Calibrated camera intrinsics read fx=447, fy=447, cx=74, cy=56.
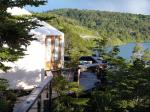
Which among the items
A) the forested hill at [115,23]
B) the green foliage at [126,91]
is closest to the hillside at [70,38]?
the green foliage at [126,91]

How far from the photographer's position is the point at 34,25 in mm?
7836

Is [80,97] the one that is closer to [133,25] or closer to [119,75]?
[119,75]

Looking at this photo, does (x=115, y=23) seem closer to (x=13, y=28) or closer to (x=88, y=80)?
(x=88, y=80)

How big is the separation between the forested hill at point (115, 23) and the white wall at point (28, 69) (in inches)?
4685

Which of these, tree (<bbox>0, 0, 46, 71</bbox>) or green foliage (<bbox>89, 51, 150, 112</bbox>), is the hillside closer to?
tree (<bbox>0, 0, 46, 71</bbox>)

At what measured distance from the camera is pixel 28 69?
17.4 meters

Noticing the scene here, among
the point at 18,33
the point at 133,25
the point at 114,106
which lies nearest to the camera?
the point at 18,33

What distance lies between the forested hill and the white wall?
118992 mm

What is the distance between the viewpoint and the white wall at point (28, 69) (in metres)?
16.9

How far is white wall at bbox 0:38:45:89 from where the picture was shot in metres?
16.9

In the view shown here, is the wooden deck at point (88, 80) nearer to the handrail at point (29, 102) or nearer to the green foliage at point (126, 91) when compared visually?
the green foliage at point (126, 91)

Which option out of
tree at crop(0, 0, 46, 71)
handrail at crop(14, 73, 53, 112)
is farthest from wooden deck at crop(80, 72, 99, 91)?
handrail at crop(14, 73, 53, 112)

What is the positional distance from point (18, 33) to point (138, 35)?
146156 mm

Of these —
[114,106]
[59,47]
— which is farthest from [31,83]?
[114,106]
